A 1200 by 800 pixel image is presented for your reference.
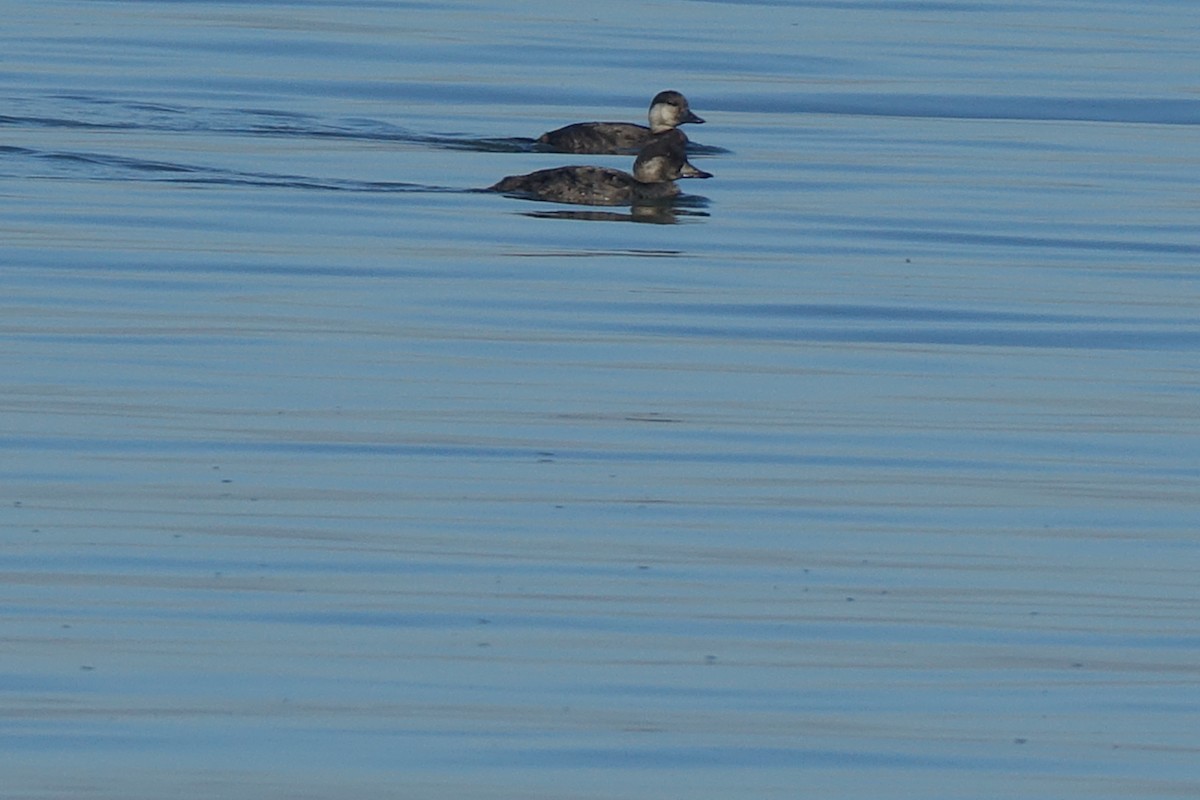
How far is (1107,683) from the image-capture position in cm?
759

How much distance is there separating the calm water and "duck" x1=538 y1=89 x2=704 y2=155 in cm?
16

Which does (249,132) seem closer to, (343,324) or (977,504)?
(343,324)

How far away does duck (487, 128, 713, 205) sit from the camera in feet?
60.0

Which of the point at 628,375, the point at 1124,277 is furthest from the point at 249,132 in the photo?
the point at 628,375

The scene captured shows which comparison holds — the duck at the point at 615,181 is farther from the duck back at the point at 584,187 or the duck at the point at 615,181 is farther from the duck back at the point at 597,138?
the duck back at the point at 597,138

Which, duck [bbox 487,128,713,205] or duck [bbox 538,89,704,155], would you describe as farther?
duck [bbox 538,89,704,155]

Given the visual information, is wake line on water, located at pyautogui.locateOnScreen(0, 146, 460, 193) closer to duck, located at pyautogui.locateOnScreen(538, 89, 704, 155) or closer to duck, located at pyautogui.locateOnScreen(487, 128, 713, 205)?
duck, located at pyautogui.locateOnScreen(487, 128, 713, 205)

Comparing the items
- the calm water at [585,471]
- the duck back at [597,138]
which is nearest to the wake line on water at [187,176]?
the calm water at [585,471]

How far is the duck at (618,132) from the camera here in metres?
20.8

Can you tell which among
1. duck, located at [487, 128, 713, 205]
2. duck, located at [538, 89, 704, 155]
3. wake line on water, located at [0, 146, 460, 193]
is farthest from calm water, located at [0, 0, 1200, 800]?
duck, located at [487, 128, 713, 205]

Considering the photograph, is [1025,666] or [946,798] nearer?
[946,798]

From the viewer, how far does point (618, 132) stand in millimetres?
21359

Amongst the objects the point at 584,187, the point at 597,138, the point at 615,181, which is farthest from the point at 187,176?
the point at 597,138

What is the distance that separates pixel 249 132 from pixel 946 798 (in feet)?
47.9
